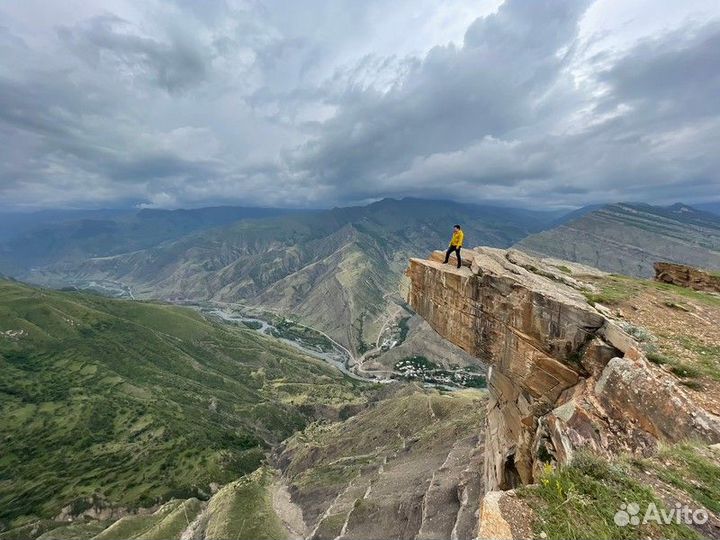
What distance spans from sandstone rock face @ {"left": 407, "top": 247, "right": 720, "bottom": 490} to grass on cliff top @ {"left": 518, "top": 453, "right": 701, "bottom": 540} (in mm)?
6370

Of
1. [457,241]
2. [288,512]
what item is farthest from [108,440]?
[457,241]

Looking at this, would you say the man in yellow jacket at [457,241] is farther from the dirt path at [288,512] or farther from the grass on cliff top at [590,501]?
the dirt path at [288,512]

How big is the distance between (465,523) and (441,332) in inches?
1375

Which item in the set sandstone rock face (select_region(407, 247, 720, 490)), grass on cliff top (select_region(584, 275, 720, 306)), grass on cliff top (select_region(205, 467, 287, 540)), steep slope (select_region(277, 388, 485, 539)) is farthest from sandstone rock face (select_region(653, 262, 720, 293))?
grass on cliff top (select_region(205, 467, 287, 540))

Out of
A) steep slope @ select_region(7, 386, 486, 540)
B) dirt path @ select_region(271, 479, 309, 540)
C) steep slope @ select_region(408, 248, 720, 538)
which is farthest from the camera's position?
dirt path @ select_region(271, 479, 309, 540)

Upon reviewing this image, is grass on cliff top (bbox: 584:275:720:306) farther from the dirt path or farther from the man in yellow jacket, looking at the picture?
the dirt path

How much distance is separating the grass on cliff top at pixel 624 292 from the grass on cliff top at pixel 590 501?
21.2m

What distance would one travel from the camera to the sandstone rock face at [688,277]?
132 feet

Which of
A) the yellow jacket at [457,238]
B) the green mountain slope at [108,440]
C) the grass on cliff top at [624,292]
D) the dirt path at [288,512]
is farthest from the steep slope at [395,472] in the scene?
the yellow jacket at [457,238]

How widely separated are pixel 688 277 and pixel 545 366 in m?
27.4

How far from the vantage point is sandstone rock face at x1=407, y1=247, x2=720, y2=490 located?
60.4ft

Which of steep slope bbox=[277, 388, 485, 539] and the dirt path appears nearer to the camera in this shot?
steep slope bbox=[277, 388, 485, 539]

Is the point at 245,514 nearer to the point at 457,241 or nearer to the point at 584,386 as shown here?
the point at 457,241

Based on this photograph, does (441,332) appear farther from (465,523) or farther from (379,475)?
(379,475)
